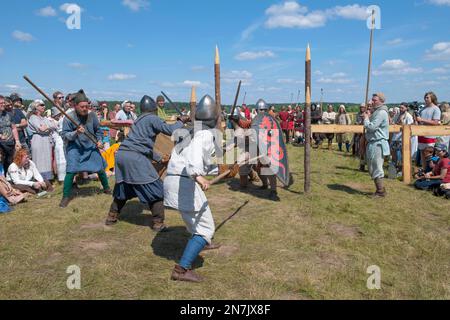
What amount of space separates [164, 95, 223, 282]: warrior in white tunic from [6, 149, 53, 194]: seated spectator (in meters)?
4.32

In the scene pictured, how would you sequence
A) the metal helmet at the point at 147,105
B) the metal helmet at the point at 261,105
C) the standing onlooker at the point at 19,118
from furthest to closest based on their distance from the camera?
the metal helmet at the point at 261,105, the standing onlooker at the point at 19,118, the metal helmet at the point at 147,105

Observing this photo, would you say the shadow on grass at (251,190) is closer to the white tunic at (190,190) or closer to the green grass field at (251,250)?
the green grass field at (251,250)

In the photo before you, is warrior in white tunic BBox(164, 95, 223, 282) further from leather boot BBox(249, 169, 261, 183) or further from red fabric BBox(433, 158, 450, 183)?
red fabric BBox(433, 158, 450, 183)

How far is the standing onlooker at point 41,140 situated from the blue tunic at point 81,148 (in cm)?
180

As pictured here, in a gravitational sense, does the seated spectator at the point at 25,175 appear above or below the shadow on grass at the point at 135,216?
above

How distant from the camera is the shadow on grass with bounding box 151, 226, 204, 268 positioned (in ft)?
12.8

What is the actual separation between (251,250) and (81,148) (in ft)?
10.8

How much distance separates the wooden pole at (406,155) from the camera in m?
7.82

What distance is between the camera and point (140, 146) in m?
4.55

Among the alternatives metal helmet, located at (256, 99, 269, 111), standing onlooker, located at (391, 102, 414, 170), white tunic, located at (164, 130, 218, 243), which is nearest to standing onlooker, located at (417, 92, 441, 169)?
standing onlooker, located at (391, 102, 414, 170)

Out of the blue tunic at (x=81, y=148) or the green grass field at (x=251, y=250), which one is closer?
the green grass field at (x=251, y=250)

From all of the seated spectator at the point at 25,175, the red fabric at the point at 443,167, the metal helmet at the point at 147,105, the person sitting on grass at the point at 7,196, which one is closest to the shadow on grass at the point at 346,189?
the red fabric at the point at 443,167
